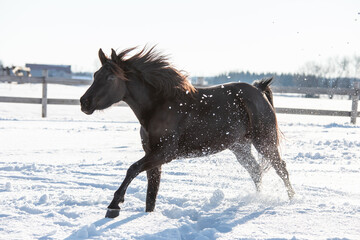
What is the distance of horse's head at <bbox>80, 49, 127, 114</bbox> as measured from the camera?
11.5ft

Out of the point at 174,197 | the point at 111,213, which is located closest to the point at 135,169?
the point at 111,213

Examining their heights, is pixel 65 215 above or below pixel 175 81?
below

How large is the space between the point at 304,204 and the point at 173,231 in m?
1.55

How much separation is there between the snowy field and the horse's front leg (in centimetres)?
10

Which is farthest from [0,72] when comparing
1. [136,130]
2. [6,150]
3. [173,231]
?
[173,231]

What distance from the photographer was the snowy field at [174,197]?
3023 mm

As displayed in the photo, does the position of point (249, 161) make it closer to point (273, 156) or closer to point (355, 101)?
point (273, 156)

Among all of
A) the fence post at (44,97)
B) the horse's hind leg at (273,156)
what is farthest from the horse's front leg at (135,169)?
the fence post at (44,97)

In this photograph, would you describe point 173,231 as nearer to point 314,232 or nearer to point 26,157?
point 314,232

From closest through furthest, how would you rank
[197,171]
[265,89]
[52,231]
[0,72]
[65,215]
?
[52,231] → [65,215] → [265,89] → [197,171] → [0,72]

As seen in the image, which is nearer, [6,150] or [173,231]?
[173,231]

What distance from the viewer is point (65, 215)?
3420mm

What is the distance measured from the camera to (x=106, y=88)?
356 centimetres

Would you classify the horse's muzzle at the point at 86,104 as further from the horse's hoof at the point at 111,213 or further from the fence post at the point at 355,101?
the fence post at the point at 355,101
